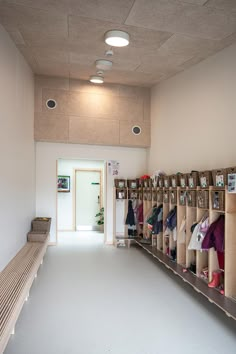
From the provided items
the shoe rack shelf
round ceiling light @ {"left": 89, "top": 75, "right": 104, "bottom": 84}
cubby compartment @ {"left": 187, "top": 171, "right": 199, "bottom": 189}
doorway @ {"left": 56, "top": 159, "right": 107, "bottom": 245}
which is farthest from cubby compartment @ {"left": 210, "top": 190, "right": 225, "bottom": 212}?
doorway @ {"left": 56, "top": 159, "right": 107, "bottom": 245}

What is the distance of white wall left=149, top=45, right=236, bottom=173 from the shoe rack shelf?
0.64 metres

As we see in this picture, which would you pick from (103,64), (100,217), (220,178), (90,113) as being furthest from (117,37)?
(100,217)

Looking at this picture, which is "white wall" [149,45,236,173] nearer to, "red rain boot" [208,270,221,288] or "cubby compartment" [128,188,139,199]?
"cubby compartment" [128,188,139,199]

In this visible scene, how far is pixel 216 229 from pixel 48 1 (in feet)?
11.2

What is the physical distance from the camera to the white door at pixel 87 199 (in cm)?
905

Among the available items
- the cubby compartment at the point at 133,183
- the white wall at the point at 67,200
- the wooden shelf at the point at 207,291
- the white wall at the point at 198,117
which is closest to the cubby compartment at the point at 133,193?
the cubby compartment at the point at 133,183

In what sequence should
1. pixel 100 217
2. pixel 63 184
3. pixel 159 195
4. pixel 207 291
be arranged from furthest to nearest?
pixel 100 217 < pixel 63 184 < pixel 159 195 < pixel 207 291

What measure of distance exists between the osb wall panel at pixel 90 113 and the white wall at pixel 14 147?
0.50m

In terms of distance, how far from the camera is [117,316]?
3.14m

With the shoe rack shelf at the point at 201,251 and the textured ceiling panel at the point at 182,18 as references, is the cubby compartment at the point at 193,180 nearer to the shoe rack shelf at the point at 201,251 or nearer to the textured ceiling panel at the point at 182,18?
the shoe rack shelf at the point at 201,251

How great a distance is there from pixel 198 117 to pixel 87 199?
17.4 ft

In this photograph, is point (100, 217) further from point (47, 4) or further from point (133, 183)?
point (47, 4)

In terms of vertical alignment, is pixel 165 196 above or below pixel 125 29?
below

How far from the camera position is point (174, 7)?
10.8ft
